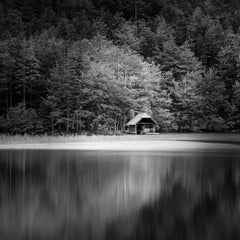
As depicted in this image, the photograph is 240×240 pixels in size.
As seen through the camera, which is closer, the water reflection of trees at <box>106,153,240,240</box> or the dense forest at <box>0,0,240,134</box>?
the water reflection of trees at <box>106,153,240,240</box>

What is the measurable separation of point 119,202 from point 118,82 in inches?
2282

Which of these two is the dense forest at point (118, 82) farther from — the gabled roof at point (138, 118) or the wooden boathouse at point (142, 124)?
the wooden boathouse at point (142, 124)

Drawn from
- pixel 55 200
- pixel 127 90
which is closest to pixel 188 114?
pixel 127 90

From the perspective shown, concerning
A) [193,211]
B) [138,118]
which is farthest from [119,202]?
[138,118]

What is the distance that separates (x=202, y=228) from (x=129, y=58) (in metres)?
67.3

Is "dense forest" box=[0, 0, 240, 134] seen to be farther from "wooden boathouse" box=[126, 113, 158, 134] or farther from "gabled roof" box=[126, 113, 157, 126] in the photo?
"wooden boathouse" box=[126, 113, 158, 134]

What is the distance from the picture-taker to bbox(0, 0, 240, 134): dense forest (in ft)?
237

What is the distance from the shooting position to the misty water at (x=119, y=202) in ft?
38.1

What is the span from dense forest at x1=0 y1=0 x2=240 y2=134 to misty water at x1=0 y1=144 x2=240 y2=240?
46.8 meters

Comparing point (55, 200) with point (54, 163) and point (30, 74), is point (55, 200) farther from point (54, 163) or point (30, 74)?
point (30, 74)

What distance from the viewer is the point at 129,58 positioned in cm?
7812

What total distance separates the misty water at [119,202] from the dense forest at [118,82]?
153 feet

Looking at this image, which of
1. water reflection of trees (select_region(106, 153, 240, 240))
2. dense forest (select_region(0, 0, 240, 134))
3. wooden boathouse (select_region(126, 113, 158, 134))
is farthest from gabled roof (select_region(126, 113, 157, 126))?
water reflection of trees (select_region(106, 153, 240, 240))

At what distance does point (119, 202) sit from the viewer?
15562 mm
